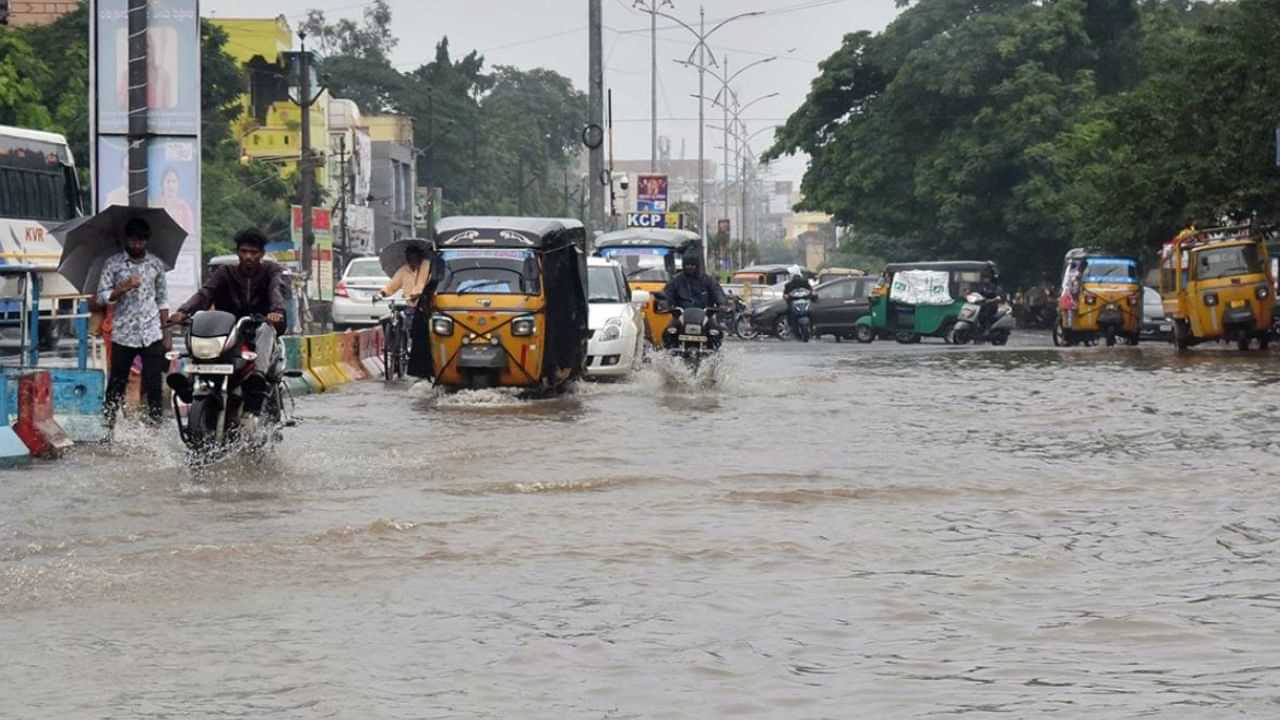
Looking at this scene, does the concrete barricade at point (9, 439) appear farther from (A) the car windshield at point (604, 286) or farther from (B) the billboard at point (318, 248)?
(B) the billboard at point (318, 248)

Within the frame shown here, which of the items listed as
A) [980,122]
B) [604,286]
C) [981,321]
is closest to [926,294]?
[981,321]

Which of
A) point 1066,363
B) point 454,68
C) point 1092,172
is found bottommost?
point 1066,363

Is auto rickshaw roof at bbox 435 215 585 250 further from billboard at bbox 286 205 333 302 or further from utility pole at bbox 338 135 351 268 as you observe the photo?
utility pole at bbox 338 135 351 268

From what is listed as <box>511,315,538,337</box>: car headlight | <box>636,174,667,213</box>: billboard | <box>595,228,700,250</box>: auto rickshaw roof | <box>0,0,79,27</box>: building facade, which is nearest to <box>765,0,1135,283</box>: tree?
<box>636,174,667,213</box>: billboard

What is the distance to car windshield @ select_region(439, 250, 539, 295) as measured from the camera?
21.8 m

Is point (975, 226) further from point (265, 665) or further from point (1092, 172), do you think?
point (265, 665)

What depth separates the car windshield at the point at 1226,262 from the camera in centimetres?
3559

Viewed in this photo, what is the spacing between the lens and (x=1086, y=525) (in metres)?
11.4

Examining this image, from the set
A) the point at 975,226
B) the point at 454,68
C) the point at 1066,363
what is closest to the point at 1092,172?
the point at 975,226

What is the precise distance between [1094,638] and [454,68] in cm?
11795

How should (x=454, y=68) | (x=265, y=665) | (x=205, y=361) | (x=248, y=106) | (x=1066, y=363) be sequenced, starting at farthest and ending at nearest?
(x=454, y=68) → (x=248, y=106) → (x=1066, y=363) → (x=205, y=361) → (x=265, y=665)

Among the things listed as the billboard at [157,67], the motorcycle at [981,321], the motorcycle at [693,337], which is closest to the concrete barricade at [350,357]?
the billboard at [157,67]

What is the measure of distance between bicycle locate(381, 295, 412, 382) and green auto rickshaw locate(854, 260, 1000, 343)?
2235 cm

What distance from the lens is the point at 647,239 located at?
38.5 metres
